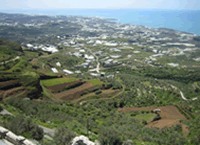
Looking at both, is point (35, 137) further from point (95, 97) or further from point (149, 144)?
point (95, 97)

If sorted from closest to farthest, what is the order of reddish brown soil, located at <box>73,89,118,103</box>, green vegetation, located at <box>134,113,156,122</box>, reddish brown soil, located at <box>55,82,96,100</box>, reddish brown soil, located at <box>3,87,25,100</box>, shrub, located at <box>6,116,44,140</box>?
shrub, located at <box>6,116,44,140</box>
reddish brown soil, located at <box>3,87,25,100</box>
green vegetation, located at <box>134,113,156,122</box>
reddish brown soil, located at <box>55,82,96,100</box>
reddish brown soil, located at <box>73,89,118,103</box>

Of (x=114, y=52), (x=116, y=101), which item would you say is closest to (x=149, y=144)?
(x=116, y=101)

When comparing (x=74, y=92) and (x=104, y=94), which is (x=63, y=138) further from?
(x=104, y=94)

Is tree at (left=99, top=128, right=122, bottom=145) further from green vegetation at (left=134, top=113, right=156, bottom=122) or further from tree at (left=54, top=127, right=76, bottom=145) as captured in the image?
green vegetation at (left=134, top=113, right=156, bottom=122)

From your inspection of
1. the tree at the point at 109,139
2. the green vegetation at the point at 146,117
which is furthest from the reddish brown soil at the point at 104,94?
the tree at the point at 109,139

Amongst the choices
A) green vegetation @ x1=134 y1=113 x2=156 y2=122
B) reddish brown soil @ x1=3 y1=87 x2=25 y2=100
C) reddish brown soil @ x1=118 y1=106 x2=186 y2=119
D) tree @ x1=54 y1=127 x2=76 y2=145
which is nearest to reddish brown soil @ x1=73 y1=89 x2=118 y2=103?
reddish brown soil @ x1=118 y1=106 x2=186 y2=119

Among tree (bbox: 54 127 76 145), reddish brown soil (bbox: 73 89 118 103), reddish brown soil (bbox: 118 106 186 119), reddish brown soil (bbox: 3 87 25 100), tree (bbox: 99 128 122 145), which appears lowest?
reddish brown soil (bbox: 118 106 186 119)

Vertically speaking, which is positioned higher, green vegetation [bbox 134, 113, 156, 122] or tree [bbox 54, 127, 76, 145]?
tree [bbox 54, 127, 76, 145]

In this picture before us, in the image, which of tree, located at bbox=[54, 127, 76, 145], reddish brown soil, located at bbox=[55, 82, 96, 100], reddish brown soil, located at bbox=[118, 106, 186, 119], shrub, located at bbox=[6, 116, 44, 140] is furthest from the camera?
reddish brown soil, located at bbox=[55, 82, 96, 100]

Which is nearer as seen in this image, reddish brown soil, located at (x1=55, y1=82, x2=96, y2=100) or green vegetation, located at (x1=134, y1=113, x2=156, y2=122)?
green vegetation, located at (x1=134, y1=113, x2=156, y2=122)

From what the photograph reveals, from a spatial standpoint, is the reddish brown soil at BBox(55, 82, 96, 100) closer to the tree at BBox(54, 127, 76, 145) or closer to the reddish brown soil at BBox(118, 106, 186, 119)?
the reddish brown soil at BBox(118, 106, 186, 119)
